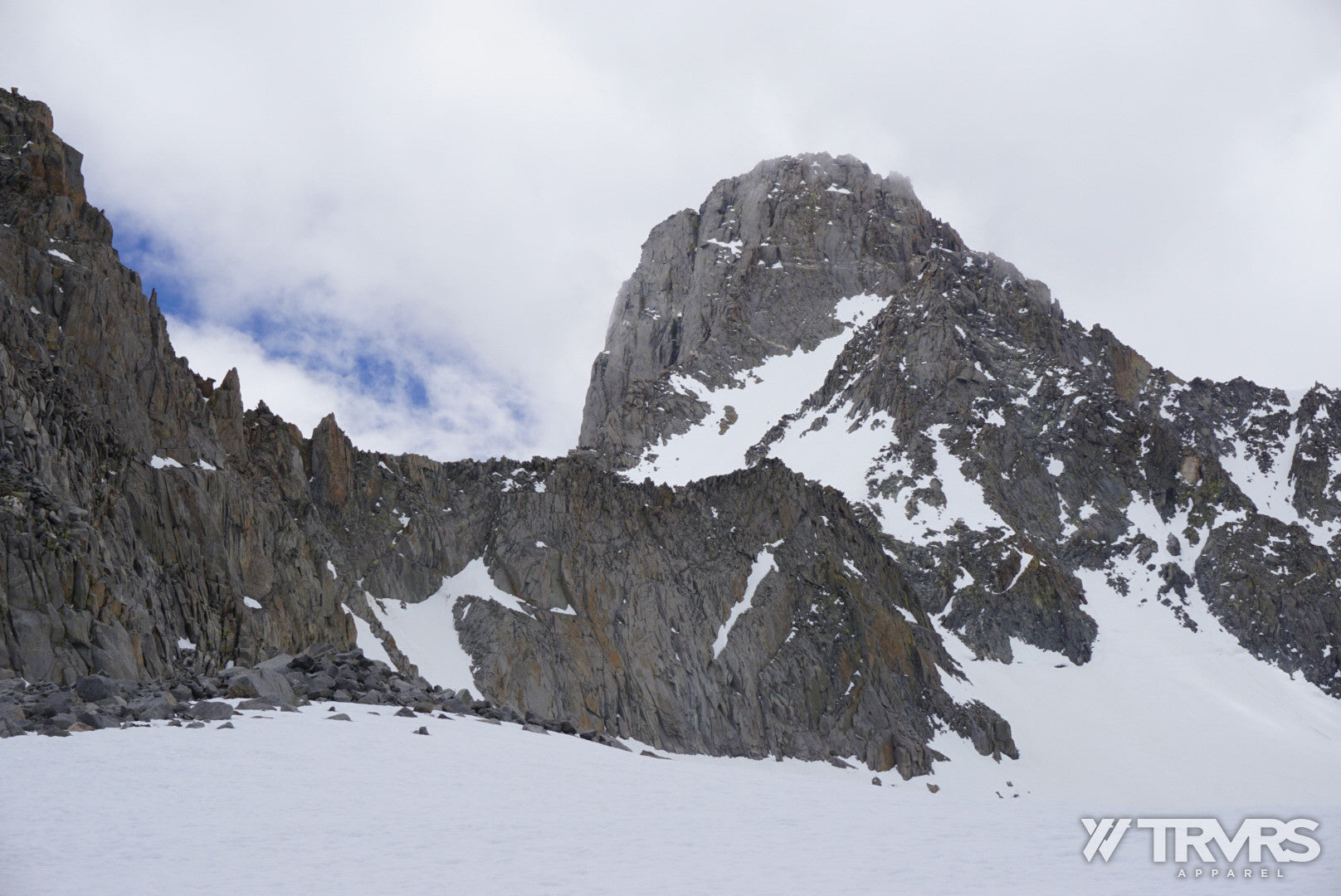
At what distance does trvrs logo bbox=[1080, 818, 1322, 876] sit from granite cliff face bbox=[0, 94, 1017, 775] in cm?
2382

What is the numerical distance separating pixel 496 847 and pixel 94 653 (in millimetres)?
22526

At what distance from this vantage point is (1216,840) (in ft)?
35.2

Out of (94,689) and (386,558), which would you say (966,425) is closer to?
(386,558)

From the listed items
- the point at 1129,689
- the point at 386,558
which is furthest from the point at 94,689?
the point at 1129,689

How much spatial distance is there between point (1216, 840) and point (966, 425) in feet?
388

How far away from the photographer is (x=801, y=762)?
68562 mm

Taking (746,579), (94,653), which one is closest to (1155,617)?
(746,579)

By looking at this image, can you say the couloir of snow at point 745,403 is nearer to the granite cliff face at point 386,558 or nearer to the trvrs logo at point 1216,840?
the granite cliff face at point 386,558

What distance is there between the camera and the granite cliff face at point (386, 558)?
34.2m

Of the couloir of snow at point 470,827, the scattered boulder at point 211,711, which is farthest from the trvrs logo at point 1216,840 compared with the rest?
the scattered boulder at point 211,711

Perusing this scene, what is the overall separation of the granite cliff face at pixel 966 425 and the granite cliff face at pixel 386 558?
85.1 feet

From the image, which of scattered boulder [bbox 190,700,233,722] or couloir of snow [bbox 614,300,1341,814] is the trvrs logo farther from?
couloir of snow [bbox 614,300,1341,814]

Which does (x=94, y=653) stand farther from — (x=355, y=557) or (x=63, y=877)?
(x=355, y=557)

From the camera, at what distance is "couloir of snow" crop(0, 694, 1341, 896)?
9.37 metres
